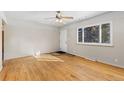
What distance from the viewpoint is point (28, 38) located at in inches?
236

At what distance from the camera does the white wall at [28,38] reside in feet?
17.1

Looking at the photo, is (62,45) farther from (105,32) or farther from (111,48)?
(111,48)

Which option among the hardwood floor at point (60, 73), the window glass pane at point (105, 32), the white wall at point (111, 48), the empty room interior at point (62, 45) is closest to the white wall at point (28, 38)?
the empty room interior at point (62, 45)

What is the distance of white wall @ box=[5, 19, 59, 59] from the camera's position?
5225 millimetres

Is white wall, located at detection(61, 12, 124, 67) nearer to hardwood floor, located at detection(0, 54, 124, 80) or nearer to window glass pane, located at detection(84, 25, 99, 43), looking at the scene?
window glass pane, located at detection(84, 25, 99, 43)

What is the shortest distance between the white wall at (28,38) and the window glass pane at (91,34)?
231 cm

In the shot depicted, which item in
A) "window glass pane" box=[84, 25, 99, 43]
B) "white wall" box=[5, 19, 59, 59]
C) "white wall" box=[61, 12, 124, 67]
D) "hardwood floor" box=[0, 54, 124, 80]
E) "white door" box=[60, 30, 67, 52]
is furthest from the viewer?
"white door" box=[60, 30, 67, 52]

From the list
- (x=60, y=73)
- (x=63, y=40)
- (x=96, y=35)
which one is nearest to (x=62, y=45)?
(x=63, y=40)

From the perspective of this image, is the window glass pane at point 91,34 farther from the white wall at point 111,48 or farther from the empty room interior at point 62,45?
the white wall at point 111,48

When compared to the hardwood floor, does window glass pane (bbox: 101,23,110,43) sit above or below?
above

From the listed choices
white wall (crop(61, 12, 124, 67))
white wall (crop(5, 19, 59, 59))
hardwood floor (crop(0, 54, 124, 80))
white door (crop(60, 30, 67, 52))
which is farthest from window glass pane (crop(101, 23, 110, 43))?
white wall (crop(5, 19, 59, 59))
